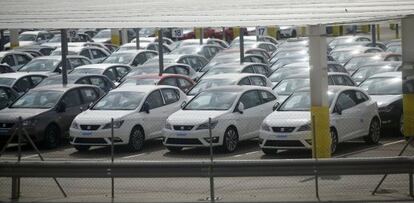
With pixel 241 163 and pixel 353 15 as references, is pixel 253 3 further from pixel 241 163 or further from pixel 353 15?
pixel 241 163

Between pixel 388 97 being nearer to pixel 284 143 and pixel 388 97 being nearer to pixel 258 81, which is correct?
pixel 258 81

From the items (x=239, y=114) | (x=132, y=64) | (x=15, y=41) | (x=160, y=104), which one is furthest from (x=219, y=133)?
(x=15, y=41)

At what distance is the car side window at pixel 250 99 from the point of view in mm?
Answer: 20984

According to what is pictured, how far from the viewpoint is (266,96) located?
71.3ft

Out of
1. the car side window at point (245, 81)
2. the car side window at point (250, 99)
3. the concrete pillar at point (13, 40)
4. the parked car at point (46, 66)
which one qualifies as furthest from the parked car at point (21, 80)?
the concrete pillar at point (13, 40)

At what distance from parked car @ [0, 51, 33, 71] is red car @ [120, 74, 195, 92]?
1153cm

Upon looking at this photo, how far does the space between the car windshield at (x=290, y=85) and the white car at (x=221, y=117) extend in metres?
1.81

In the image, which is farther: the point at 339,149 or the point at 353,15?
the point at 339,149

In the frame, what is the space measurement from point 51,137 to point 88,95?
2.35 metres

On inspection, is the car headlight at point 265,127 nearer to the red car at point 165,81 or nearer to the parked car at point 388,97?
the parked car at point 388,97

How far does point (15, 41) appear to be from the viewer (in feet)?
152

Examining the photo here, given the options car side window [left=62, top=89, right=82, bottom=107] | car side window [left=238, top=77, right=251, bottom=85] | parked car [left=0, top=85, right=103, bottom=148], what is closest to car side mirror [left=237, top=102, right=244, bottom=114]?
car side window [left=238, top=77, right=251, bottom=85]

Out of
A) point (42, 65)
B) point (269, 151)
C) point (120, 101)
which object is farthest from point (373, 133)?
point (42, 65)

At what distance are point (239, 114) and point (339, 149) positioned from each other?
2.51 meters
